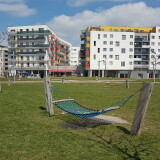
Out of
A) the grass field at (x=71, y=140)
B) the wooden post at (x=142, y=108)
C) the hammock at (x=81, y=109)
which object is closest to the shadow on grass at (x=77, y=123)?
the grass field at (x=71, y=140)

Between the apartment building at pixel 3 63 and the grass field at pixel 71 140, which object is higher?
the apartment building at pixel 3 63

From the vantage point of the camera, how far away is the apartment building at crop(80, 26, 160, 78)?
6531 cm

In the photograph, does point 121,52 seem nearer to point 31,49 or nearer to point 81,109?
point 31,49

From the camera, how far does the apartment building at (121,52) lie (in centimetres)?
6531

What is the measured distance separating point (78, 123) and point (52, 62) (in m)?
73.7

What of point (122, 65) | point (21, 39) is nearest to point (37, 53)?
point (21, 39)

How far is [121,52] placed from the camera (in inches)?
2596

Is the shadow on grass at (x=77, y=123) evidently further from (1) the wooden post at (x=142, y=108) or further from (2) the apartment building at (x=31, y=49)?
(2) the apartment building at (x=31, y=49)

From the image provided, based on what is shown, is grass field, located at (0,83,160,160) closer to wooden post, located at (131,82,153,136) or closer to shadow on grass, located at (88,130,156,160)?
shadow on grass, located at (88,130,156,160)

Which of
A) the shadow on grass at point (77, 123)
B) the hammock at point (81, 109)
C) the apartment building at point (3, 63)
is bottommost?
the shadow on grass at point (77, 123)

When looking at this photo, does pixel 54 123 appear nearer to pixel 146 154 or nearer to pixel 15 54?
pixel 146 154

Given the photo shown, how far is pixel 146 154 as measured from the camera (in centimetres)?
446

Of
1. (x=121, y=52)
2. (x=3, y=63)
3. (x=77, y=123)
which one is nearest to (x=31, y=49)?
(x=3, y=63)

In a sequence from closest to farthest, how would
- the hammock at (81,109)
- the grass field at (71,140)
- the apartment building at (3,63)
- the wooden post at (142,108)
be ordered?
the grass field at (71,140)
the wooden post at (142,108)
the hammock at (81,109)
the apartment building at (3,63)
